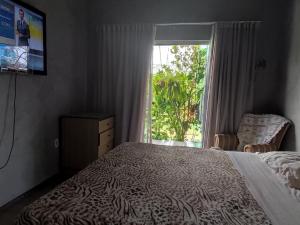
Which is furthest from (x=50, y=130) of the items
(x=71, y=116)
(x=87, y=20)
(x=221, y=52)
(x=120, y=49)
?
(x=221, y=52)

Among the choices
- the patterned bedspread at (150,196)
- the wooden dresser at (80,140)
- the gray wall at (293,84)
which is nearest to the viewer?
the patterned bedspread at (150,196)

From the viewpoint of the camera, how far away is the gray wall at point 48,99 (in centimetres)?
238

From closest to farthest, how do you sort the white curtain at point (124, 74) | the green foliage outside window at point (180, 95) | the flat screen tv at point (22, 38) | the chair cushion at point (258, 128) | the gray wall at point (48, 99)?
1. the flat screen tv at point (22, 38)
2. the gray wall at point (48, 99)
3. the chair cushion at point (258, 128)
4. the white curtain at point (124, 74)
5. the green foliage outside window at point (180, 95)

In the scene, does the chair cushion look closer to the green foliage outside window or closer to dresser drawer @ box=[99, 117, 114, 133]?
the green foliage outside window

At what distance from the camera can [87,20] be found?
3619 mm

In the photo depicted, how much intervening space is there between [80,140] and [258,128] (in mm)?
2304

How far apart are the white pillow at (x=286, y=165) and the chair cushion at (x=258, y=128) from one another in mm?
959

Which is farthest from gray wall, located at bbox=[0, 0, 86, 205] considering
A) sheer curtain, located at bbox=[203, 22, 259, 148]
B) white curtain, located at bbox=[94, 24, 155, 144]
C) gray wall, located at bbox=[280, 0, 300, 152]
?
gray wall, located at bbox=[280, 0, 300, 152]

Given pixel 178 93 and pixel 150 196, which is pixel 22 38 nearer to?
pixel 150 196

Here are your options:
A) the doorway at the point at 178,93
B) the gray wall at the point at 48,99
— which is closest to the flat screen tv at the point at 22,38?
the gray wall at the point at 48,99

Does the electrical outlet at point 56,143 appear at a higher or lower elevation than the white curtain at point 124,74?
lower

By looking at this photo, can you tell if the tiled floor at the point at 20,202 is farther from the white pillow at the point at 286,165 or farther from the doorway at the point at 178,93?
the white pillow at the point at 286,165

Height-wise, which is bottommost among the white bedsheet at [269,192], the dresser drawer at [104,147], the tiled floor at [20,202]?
the tiled floor at [20,202]

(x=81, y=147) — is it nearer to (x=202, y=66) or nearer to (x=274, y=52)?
(x=202, y=66)
